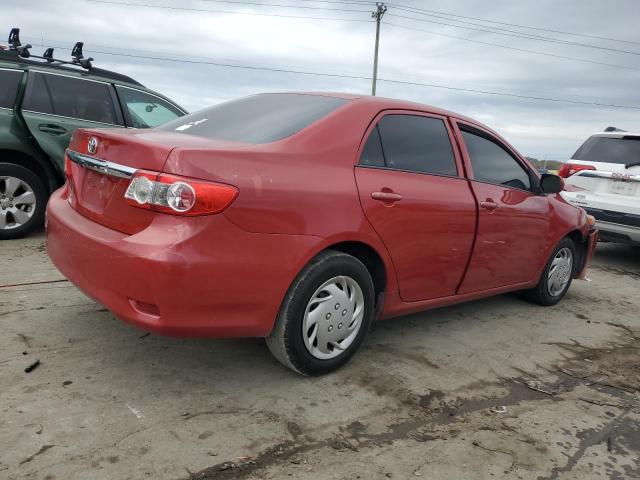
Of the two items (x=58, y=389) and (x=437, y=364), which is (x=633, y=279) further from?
(x=58, y=389)

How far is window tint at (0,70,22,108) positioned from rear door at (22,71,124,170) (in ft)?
0.33

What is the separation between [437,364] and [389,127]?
4.94 ft

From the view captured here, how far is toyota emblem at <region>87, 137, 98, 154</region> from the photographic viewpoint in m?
2.87

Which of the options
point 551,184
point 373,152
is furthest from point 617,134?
point 373,152

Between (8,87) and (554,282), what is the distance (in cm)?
550

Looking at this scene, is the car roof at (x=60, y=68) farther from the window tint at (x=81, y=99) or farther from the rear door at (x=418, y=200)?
the rear door at (x=418, y=200)

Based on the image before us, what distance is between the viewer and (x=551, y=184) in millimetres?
4488

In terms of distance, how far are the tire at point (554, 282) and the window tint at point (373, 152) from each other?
2366 mm

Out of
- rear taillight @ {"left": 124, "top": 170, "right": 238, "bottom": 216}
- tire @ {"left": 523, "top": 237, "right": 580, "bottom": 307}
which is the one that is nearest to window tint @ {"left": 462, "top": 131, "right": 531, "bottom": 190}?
tire @ {"left": 523, "top": 237, "right": 580, "bottom": 307}

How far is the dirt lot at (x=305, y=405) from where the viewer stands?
2280mm

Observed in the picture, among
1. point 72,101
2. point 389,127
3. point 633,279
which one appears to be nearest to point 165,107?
point 72,101

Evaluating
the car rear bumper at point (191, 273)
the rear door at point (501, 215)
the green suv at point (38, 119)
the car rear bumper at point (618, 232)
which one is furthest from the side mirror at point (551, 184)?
the green suv at point (38, 119)

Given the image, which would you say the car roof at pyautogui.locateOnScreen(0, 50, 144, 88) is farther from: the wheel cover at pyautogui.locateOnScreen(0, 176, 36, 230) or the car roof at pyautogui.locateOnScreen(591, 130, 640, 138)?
the car roof at pyautogui.locateOnScreen(591, 130, 640, 138)

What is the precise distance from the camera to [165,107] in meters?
6.31
